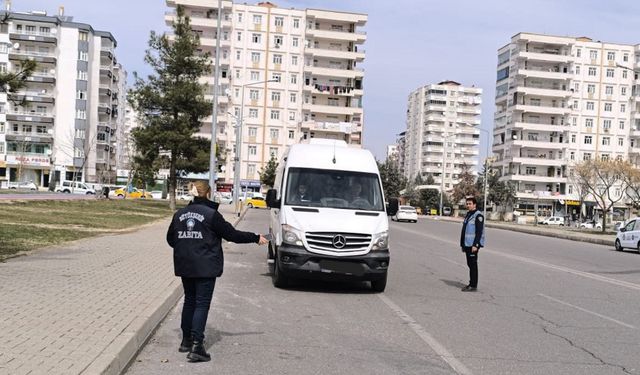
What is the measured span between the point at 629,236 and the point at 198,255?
86.5 ft

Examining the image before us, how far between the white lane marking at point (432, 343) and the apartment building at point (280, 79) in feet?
243

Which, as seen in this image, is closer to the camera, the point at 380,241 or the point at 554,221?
the point at 380,241

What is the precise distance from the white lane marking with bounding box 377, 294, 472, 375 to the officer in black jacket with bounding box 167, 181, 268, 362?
237 centimetres

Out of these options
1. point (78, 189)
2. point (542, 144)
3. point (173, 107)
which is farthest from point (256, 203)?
point (542, 144)

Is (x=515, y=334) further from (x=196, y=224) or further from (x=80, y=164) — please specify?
(x=80, y=164)

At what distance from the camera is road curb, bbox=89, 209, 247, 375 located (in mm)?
5211

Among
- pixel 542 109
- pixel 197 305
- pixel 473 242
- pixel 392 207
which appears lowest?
pixel 197 305

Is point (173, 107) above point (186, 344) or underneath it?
above

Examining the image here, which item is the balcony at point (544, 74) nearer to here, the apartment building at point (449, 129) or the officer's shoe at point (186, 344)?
the apartment building at point (449, 129)

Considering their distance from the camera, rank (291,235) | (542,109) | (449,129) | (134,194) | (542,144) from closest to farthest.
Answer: (291,235) < (134,194) < (542,109) < (542,144) < (449,129)

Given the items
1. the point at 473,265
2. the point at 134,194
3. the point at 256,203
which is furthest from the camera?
the point at 134,194

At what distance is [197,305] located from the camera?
20.2 ft

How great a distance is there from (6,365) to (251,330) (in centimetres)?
311

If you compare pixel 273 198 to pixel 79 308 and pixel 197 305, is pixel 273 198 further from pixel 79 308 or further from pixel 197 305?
pixel 197 305
